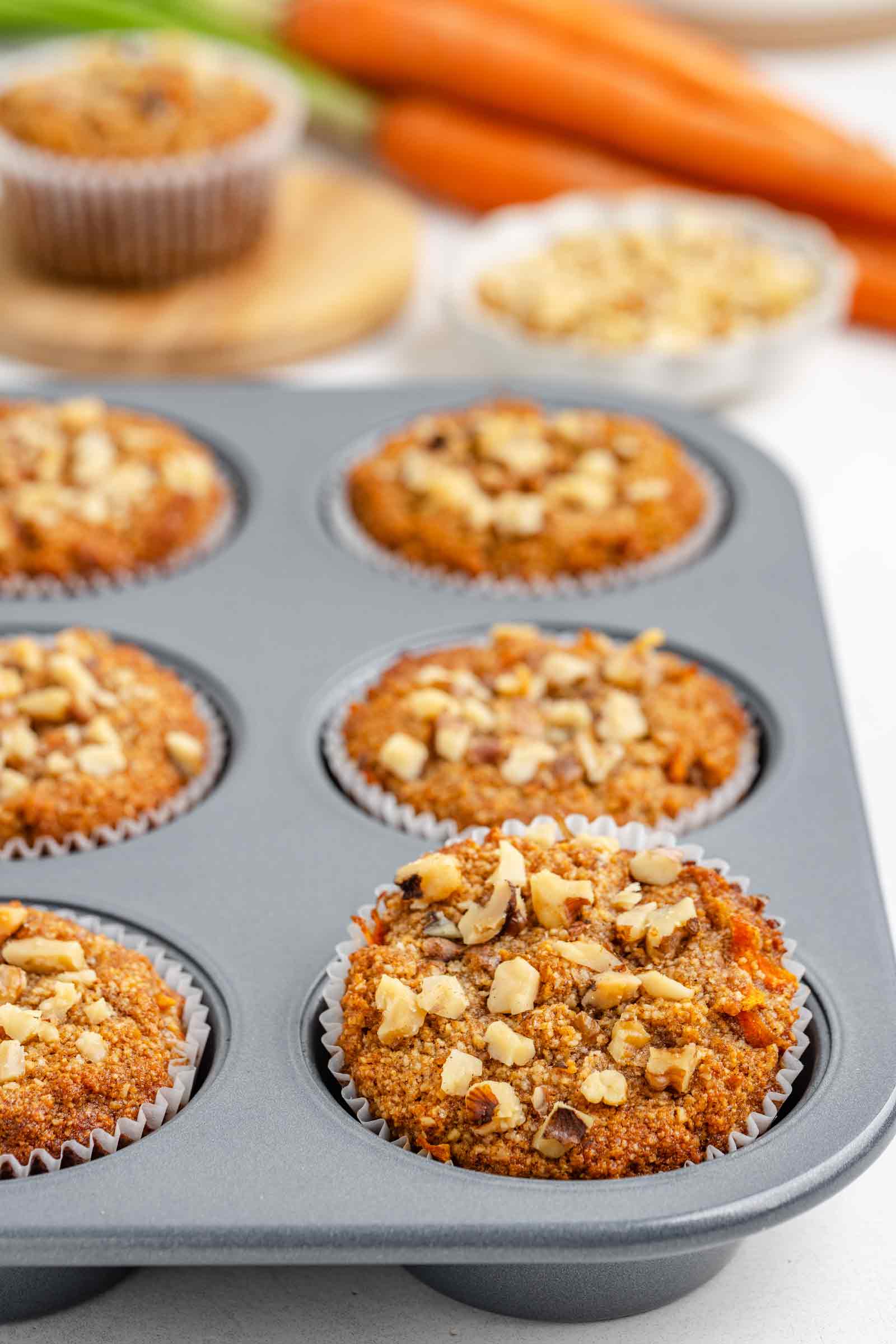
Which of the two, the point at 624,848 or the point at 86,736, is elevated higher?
the point at 624,848

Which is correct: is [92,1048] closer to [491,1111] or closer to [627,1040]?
[491,1111]

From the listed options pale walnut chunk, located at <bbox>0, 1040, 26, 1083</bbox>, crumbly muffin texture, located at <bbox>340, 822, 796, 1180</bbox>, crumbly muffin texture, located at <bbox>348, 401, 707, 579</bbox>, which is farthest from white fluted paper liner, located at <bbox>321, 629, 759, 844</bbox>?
pale walnut chunk, located at <bbox>0, 1040, 26, 1083</bbox>

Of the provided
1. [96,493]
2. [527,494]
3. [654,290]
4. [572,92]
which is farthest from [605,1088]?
[572,92]

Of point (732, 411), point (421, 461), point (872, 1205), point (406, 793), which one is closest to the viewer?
point (872, 1205)

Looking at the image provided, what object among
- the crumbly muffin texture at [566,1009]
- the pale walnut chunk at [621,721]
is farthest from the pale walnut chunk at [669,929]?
the pale walnut chunk at [621,721]

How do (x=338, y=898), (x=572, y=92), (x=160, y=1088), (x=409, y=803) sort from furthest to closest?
(x=572, y=92), (x=409, y=803), (x=338, y=898), (x=160, y=1088)

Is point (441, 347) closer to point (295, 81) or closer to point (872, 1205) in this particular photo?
point (295, 81)

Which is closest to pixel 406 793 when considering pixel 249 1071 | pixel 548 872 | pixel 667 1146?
pixel 548 872
